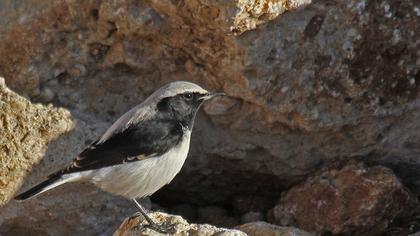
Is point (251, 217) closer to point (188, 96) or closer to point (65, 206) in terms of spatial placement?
point (188, 96)

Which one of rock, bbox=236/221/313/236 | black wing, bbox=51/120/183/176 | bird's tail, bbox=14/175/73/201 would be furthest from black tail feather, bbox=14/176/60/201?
rock, bbox=236/221/313/236

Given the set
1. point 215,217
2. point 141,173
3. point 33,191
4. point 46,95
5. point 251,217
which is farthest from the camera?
point 215,217

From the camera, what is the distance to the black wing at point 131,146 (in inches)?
298

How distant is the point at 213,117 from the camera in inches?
337

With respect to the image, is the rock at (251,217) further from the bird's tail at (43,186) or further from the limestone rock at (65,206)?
the bird's tail at (43,186)

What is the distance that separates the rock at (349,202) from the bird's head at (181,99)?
116 cm

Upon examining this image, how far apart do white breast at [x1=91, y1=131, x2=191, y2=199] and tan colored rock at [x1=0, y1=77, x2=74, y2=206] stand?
71cm

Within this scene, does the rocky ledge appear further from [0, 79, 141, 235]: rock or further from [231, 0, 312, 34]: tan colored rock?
[231, 0, 312, 34]: tan colored rock

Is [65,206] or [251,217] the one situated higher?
[251,217]

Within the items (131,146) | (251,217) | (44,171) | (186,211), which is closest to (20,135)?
(44,171)

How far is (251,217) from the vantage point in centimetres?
864

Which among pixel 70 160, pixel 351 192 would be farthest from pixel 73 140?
pixel 351 192

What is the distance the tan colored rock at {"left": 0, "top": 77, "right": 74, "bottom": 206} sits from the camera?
7.92 metres

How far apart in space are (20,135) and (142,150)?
107 centimetres
